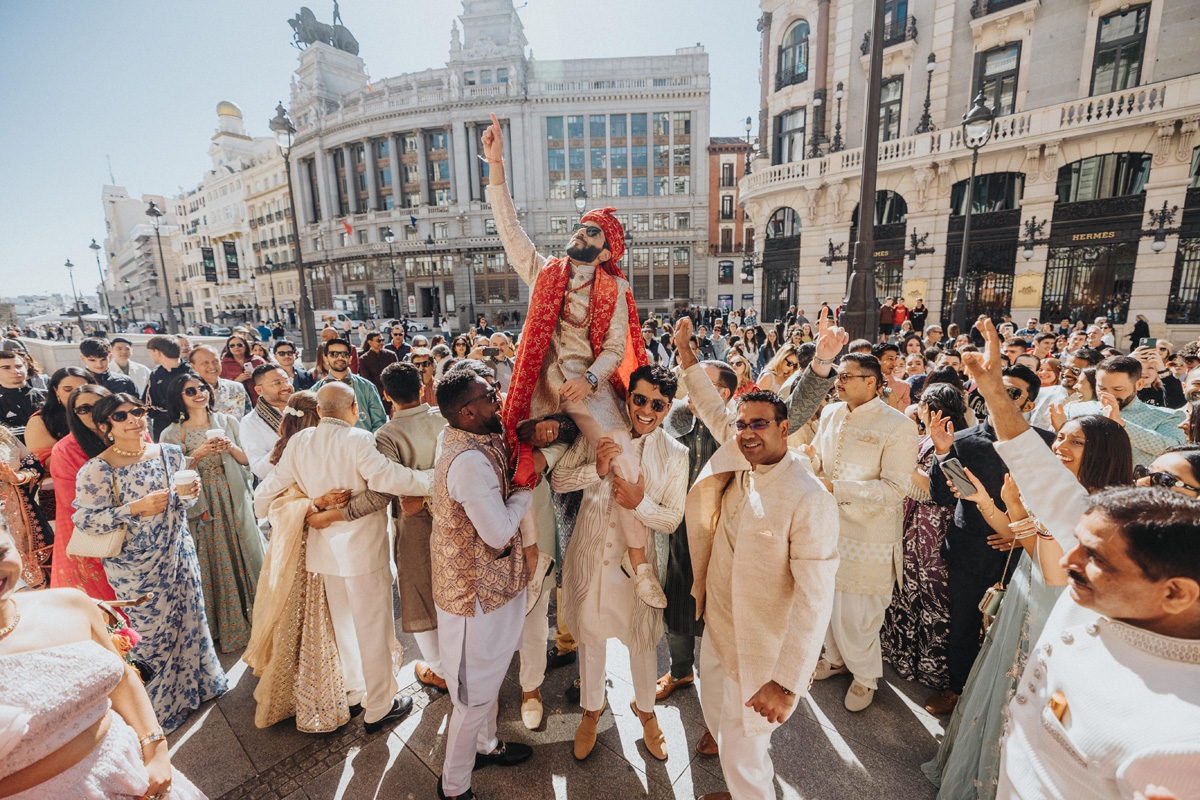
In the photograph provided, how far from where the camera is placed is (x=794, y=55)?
21.0 m

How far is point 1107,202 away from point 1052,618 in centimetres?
2105

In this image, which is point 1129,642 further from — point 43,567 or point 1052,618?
point 43,567

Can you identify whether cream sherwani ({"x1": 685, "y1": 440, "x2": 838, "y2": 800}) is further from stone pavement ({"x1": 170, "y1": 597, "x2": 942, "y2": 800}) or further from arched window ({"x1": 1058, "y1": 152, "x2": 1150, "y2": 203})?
arched window ({"x1": 1058, "y1": 152, "x2": 1150, "y2": 203})

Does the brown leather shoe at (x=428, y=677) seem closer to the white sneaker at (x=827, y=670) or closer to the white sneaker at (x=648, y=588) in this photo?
the white sneaker at (x=648, y=588)

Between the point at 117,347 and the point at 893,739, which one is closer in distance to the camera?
the point at 893,739

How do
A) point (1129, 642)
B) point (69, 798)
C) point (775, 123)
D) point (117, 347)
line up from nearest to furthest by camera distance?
1. point (1129, 642)
2. point (69, 798)
3. point (117, 347)
4. point (775, 123)

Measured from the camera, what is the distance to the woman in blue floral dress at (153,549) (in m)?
2.91

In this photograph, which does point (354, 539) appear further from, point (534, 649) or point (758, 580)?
point (758, 580)

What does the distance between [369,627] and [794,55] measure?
84.1ft

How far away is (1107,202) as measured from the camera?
51.2ft

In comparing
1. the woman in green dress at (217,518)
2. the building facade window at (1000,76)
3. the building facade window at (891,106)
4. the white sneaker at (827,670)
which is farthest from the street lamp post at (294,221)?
the building facade window at (1000,76)

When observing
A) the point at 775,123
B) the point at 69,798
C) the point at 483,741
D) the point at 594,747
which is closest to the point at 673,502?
the point at 594,747

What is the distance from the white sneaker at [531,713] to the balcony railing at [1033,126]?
17004mm

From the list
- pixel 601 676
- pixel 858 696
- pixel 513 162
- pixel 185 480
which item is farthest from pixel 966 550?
pixel 513 162
